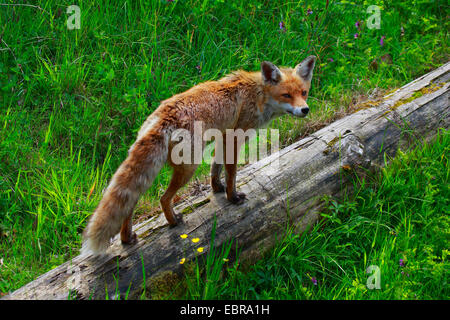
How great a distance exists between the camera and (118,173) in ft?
10.5

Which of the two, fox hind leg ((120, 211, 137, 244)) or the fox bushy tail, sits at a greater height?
the fox bushy tail

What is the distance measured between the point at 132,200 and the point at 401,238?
107 inches

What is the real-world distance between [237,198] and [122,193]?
1292mm

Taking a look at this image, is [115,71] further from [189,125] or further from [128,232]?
[128,232]

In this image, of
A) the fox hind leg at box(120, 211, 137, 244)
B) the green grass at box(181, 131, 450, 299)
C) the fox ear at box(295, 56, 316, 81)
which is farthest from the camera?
the fox ear at box(295, 56, 316, 81)

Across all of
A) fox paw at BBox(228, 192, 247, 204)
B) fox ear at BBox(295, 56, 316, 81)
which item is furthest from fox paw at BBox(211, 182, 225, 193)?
fox ear at BBox(295, 56, 316, 81)

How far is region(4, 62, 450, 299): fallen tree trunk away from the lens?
3.21 m

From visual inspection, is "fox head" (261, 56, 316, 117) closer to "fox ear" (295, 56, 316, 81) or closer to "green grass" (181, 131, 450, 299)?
"fox ear" (295, 56, 316, 81)

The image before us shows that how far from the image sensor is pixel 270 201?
4062 mm

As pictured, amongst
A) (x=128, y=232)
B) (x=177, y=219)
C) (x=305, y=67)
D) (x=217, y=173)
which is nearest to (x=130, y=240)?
(x=128, y=232)

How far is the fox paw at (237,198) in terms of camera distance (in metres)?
4.01

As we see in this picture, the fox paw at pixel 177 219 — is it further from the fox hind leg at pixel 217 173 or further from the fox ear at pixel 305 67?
the fox ear at pixel 305 67

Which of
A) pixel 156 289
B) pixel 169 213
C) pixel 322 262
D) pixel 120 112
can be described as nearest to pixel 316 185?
pixel 322 262

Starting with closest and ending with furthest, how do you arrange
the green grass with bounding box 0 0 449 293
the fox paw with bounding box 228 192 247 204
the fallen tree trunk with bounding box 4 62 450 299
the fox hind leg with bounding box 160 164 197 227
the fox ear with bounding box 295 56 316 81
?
the fallen tree trunk with bounding box 4 62 450 299 → the fox hind leg with bounding box 160 164 197 227 → the fox paw with bounding box 228 192 247 204 → the green grass with bounding box 0 0 449 293 → the fox ear with bounding box 295 56 316 81
